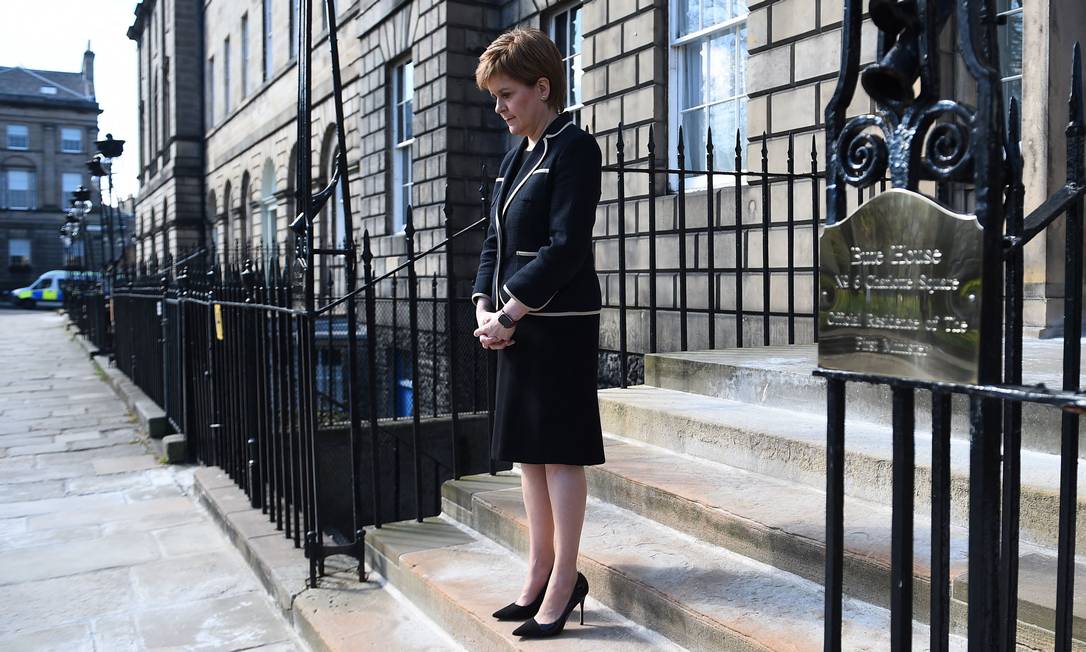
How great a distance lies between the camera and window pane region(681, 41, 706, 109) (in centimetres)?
846

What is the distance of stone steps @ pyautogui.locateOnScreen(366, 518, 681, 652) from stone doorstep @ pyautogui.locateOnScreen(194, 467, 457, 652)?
80 mm

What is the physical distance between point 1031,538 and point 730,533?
885mm

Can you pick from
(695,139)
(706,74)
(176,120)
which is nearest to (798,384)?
(695,139)

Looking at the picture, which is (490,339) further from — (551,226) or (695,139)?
(695,139)

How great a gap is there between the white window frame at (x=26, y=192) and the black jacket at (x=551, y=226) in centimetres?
6321

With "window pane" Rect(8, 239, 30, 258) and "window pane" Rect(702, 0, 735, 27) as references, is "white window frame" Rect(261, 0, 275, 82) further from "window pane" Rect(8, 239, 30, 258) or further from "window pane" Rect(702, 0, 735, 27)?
"window pane" Rect(8, 239, 30, 258)

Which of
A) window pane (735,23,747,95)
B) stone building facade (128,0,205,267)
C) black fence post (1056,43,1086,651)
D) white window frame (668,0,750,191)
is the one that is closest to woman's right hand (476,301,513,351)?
black fence post (1056,43,1086,651)

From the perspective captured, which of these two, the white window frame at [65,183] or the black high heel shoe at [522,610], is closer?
the black high heel shoe at [522,610]

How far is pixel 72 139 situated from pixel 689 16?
6064cm

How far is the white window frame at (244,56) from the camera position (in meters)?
25.3

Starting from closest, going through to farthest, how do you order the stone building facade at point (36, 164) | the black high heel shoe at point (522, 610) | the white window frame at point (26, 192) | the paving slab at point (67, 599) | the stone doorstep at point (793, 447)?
the stone doorstep at point (793, 447) < the black high heel shoe at point (522, 610) < the paving slab at point (67, 599) < the stone building facade at point (36, 164) < the white window frame at point (26, 192)

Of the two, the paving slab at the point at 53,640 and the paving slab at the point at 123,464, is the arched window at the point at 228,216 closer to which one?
the paving slab at the point at 123,464

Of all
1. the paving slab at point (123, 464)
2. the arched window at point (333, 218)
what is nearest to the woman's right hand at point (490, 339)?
the paving slab at point (123, 464)

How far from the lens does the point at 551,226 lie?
2531mm
